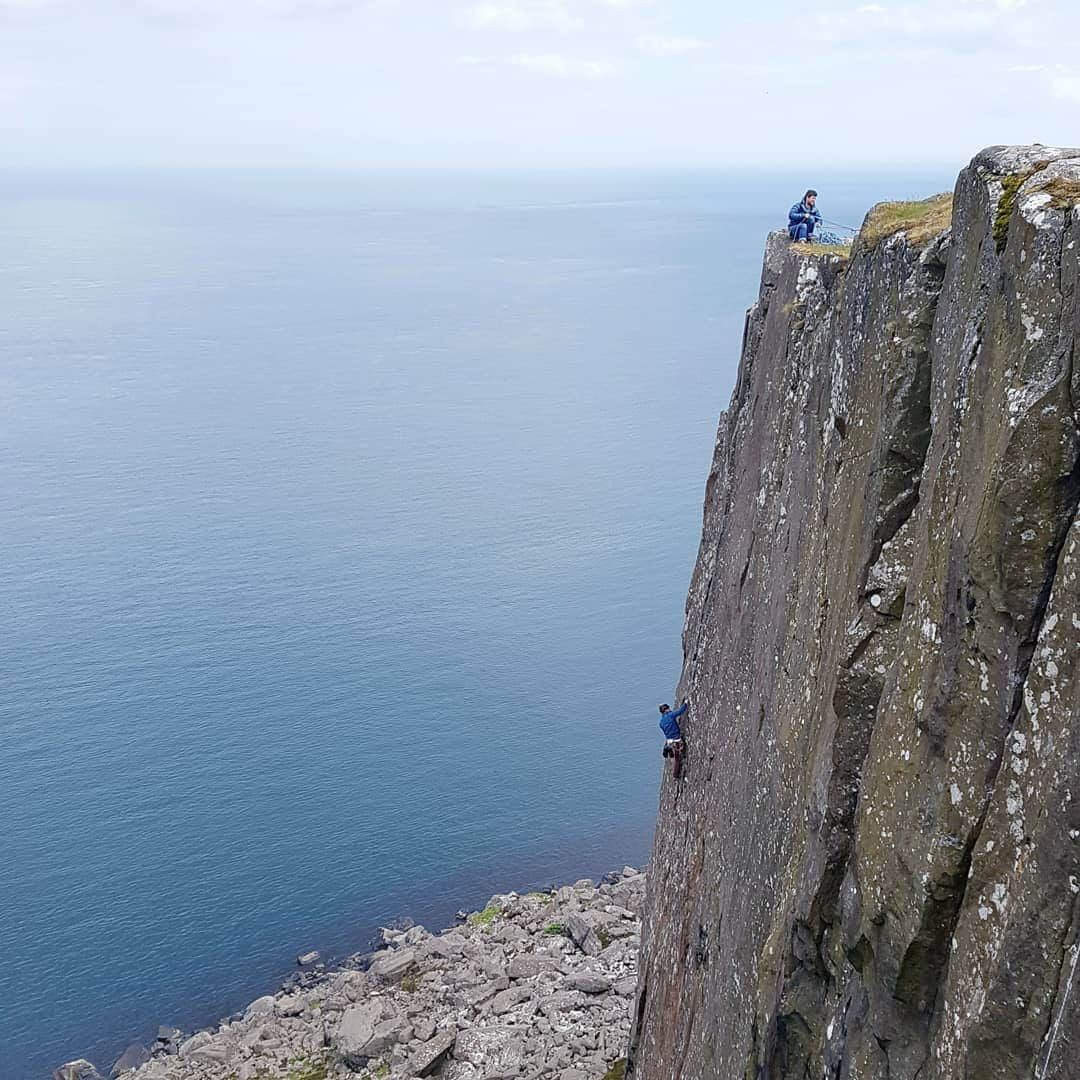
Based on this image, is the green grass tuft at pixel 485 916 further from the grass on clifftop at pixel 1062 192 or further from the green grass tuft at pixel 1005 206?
the grass on clifftop at pixel 1062 192

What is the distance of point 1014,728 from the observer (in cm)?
1053

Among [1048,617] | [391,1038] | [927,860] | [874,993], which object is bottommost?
[391,1038]

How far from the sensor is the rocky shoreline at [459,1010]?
41906 mm

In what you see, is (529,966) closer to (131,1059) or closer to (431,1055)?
(431,1055)

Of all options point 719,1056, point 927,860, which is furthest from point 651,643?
point 927,860

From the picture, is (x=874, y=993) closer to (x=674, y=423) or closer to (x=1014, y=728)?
(x=1014, y=728)

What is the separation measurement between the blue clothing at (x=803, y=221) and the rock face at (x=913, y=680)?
10.7 ft

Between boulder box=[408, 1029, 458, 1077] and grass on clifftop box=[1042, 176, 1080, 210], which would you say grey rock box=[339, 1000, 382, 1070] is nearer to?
boulder box=[408, 1029, 458, 1077]

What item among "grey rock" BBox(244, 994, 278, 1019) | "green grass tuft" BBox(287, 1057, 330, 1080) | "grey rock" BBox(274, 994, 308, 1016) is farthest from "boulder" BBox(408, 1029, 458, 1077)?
"grey rock" BBox(244, 994, 278, 1019)

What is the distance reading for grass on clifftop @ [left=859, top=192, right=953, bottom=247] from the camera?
52.3 feet

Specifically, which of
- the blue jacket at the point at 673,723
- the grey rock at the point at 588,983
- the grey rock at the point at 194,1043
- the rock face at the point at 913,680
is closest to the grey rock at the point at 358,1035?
the grey rock at the point at 194,1043

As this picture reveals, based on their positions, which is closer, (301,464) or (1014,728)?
(1014,728)

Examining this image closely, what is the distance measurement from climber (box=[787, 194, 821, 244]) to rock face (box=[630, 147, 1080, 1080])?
128 inches

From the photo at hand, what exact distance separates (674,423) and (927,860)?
144349 millimetres
